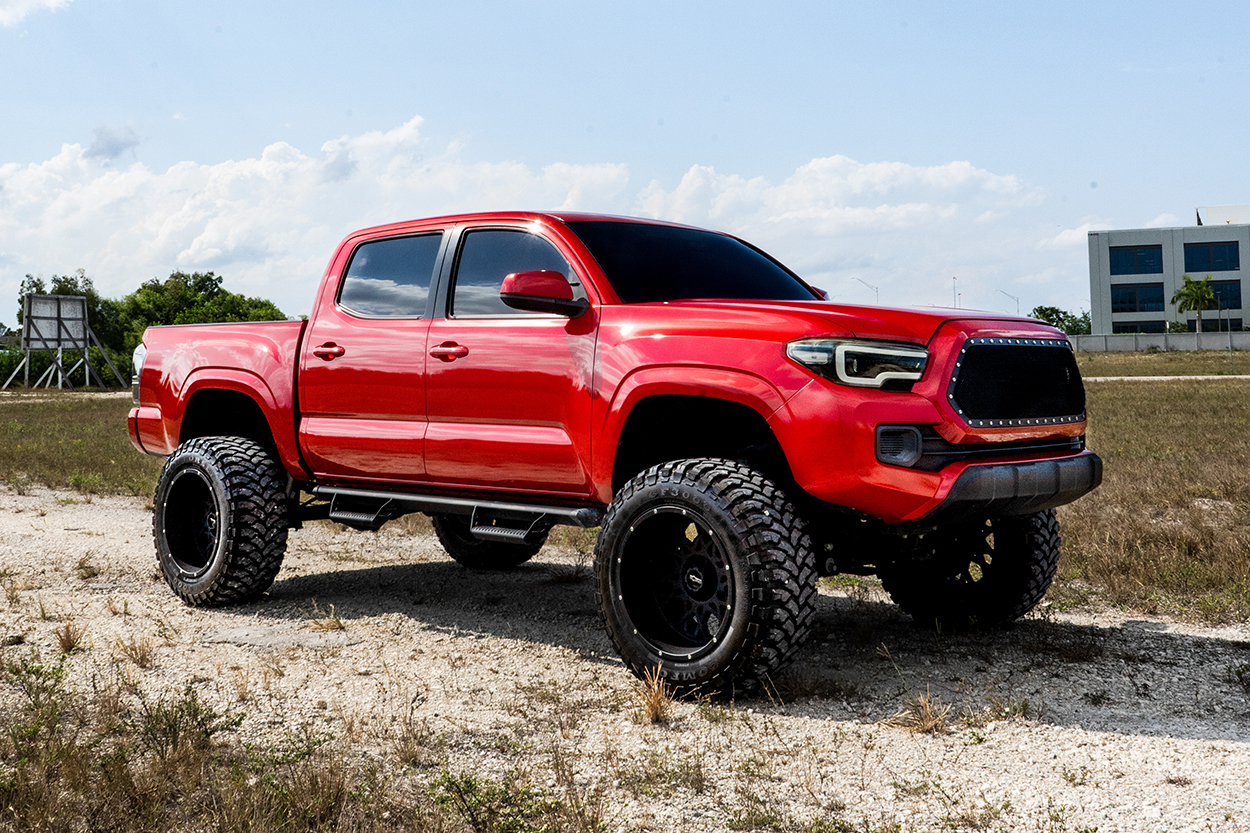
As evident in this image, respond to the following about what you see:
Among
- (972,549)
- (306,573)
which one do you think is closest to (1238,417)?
(972,549)

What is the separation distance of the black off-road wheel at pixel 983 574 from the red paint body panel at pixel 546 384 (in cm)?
82

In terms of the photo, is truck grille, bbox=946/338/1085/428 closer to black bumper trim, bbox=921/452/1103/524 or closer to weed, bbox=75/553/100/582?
black bumper trim, bbox=921/452/1103/524

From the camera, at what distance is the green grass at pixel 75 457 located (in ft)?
43.9

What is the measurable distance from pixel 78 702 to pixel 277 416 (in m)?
2.39

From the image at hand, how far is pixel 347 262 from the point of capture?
672 centimetres

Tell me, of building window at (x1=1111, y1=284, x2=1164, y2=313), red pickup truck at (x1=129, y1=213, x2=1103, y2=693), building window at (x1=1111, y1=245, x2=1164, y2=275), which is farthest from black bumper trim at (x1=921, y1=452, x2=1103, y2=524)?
building window at (x1=1111, y1=245, x2=1164, y2=275)

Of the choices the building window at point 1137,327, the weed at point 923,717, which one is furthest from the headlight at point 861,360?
the building window at point 1137,327

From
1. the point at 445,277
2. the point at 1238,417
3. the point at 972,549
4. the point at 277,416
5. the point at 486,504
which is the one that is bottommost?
the point at 1238,417

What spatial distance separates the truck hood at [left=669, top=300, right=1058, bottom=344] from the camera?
443 cm

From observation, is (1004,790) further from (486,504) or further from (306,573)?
(306,573)

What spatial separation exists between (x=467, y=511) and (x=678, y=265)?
5.54ft

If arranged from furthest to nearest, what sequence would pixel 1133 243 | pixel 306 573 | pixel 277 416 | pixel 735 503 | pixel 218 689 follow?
pixel 1133 243, pixel 306 573, pixel 277 416, pixel 218 689, pixel 735 503

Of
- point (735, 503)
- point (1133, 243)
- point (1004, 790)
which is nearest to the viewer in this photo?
point (1004, 790)

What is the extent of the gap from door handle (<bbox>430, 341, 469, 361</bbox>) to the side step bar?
0.76 meters
